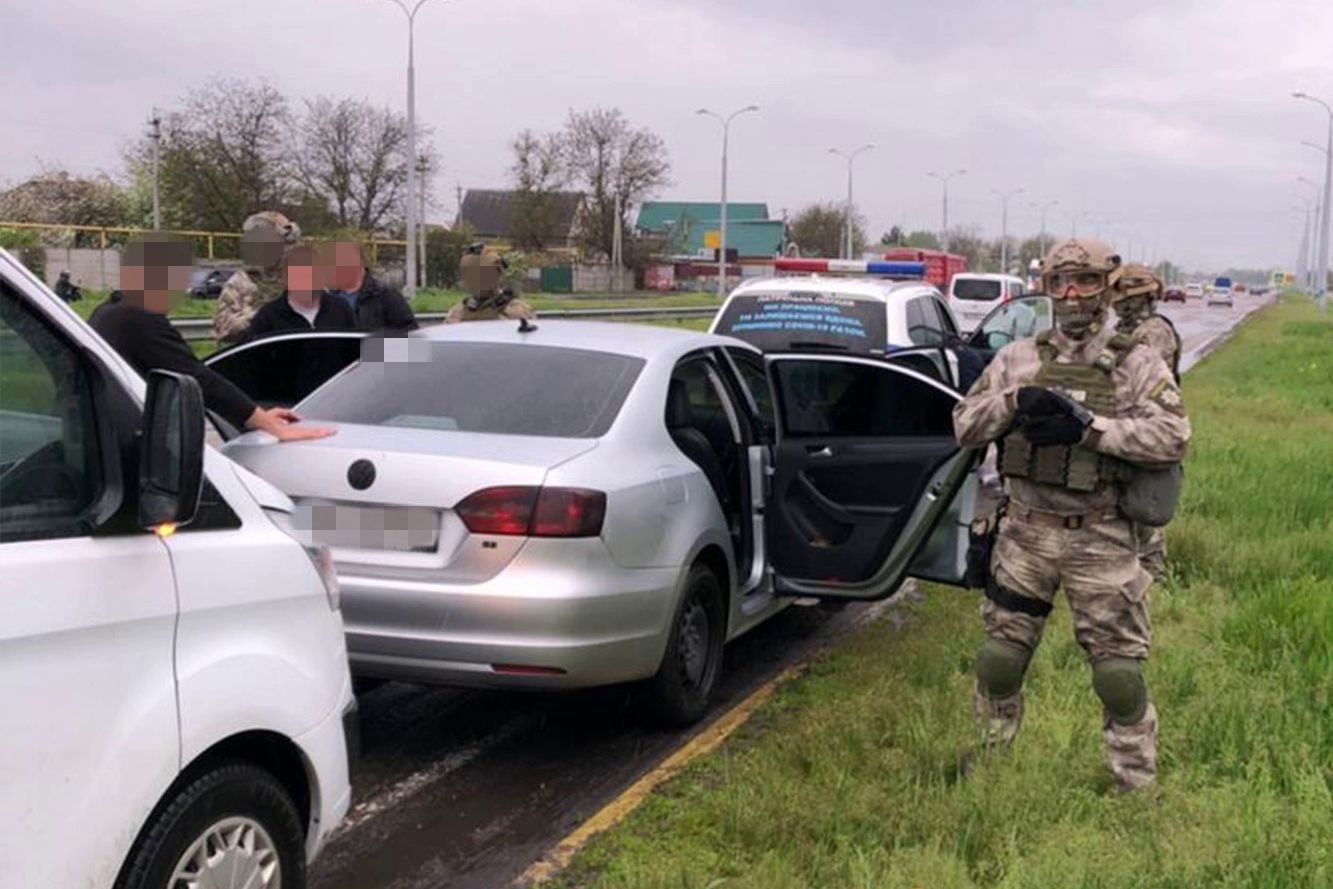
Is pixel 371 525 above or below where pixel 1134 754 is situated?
above

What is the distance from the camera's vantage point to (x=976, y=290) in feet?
97.4

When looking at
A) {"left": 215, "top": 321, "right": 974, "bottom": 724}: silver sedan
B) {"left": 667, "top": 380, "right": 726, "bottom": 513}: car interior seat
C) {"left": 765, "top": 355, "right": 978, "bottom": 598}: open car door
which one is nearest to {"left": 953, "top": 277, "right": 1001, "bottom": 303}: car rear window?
{"left": 215, "top": 321, "right": 974, "bottom": 724}: silver sedan

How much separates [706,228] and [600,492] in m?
94.7

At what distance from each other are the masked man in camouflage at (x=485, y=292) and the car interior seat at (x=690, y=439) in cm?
262

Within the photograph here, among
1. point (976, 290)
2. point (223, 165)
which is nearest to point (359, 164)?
point (223, 165)

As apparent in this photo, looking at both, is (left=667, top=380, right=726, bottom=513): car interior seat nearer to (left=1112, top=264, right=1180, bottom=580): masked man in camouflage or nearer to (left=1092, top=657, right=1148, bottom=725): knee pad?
(left=1092, top=657, right=1148, bottom=725): knee pad

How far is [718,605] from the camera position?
5.38 m

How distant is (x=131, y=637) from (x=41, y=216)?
166 feet

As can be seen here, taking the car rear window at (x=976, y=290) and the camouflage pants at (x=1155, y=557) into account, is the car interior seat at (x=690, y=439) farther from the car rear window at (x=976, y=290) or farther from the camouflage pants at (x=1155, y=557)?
the car rear window at (x=976, y=290)

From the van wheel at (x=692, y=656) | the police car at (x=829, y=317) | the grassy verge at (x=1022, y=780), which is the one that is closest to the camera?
the grassy verge at (x=1022, y=780)

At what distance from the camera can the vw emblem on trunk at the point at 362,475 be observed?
175 inches

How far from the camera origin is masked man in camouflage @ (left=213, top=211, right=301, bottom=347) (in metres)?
6.78

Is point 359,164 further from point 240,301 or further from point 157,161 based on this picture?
point 240,301

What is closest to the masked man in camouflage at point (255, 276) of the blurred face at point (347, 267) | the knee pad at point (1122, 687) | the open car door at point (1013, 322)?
the blurred face at point (347, 267)
